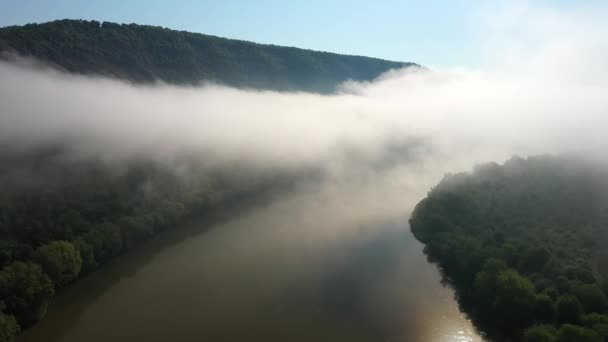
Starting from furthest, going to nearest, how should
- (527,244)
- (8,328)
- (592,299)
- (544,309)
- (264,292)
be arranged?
(527,244) → (264,292) → (544,309) → (592,299) → (8,328)

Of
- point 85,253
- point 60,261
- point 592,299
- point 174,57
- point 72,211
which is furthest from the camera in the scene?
point 174,57

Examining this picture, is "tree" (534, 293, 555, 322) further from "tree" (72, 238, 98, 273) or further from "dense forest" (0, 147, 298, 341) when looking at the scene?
"tree" (72, 238, 98, 273)

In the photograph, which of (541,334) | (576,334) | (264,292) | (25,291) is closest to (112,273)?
(25,291)

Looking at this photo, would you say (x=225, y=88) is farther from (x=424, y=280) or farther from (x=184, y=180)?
(x=424, y=280)

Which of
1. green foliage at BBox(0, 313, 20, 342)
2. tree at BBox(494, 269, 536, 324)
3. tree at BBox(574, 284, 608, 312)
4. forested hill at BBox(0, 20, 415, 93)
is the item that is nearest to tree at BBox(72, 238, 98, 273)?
green foliage at BBox(0, 313, 20, 342)

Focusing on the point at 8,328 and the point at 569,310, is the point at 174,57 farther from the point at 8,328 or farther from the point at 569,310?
the point at 569,310
